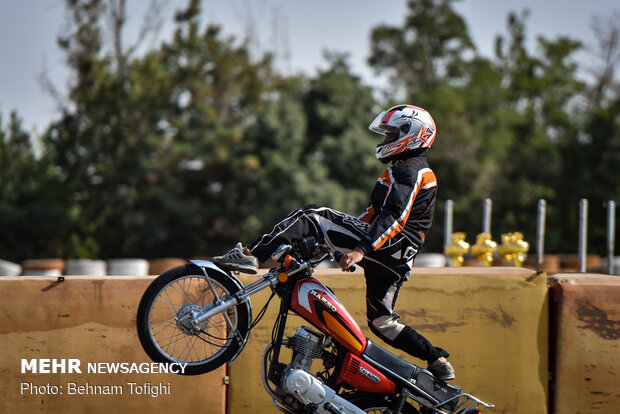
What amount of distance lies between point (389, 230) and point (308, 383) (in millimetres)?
1096

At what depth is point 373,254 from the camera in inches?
194

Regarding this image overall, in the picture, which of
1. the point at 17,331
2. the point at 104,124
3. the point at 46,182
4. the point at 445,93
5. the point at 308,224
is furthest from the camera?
the point at 445,93

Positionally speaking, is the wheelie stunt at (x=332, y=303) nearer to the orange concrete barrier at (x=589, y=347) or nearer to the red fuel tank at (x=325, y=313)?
the red fuel tank at (x=325, y=313)

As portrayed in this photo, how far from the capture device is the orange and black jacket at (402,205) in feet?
15.4

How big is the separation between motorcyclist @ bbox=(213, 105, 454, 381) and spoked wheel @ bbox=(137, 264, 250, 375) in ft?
0.91

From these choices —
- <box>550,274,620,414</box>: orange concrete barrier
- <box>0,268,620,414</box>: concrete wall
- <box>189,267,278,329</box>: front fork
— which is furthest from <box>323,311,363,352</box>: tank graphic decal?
<box>550,274,620,414</box>: orange concrete barrier

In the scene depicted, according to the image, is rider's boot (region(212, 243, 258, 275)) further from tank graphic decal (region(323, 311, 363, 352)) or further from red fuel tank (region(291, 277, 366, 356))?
tank graphic decal (region(323, 311, 363, 352))

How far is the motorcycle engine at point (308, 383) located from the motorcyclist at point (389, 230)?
1.51 feet

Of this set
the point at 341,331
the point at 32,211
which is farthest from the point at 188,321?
the point at 32,211

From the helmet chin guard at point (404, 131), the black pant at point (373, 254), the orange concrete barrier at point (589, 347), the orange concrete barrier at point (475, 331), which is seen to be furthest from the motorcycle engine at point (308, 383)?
the orange concrete barrier at point (589, 347)

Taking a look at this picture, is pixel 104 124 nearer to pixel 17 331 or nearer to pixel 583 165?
pixel 583 165

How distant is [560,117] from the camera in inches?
1822

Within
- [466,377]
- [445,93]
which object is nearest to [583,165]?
[445,93]

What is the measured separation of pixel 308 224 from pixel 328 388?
42.1 inches
